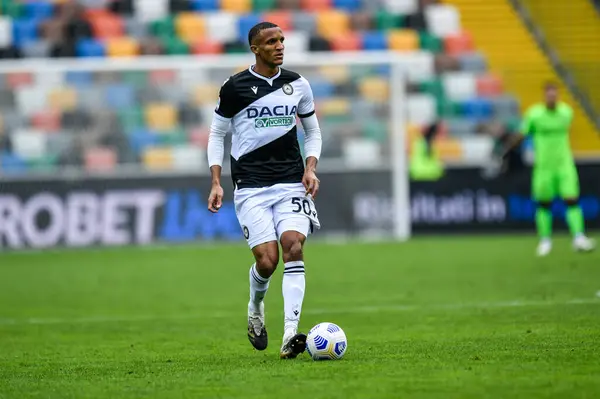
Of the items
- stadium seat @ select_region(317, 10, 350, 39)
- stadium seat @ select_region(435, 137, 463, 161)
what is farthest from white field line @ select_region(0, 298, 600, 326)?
stadium seat @ select_region(317, 10, 350, 39)

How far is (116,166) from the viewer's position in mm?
23594

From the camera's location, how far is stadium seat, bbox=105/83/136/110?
24.3 metres

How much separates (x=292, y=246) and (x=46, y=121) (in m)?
16.3

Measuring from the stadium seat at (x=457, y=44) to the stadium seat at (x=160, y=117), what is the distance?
23.3 feet

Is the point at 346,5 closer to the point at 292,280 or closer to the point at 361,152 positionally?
the point at 361,152

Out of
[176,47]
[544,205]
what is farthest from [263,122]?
[176,47]

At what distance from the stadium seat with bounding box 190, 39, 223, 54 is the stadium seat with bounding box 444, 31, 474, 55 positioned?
16.2ft

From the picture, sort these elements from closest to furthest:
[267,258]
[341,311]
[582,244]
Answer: [267,258] → [341,311] → [582,244]

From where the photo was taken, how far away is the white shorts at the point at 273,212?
8.64 meters

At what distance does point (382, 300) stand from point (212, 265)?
5.99m

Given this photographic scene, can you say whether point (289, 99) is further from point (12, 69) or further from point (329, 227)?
point (12, 69)

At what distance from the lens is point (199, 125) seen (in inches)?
949

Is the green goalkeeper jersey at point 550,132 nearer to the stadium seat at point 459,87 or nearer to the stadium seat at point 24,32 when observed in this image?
the stadium seat at point 459,87

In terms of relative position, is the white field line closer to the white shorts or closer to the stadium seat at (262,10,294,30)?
the white shorts
